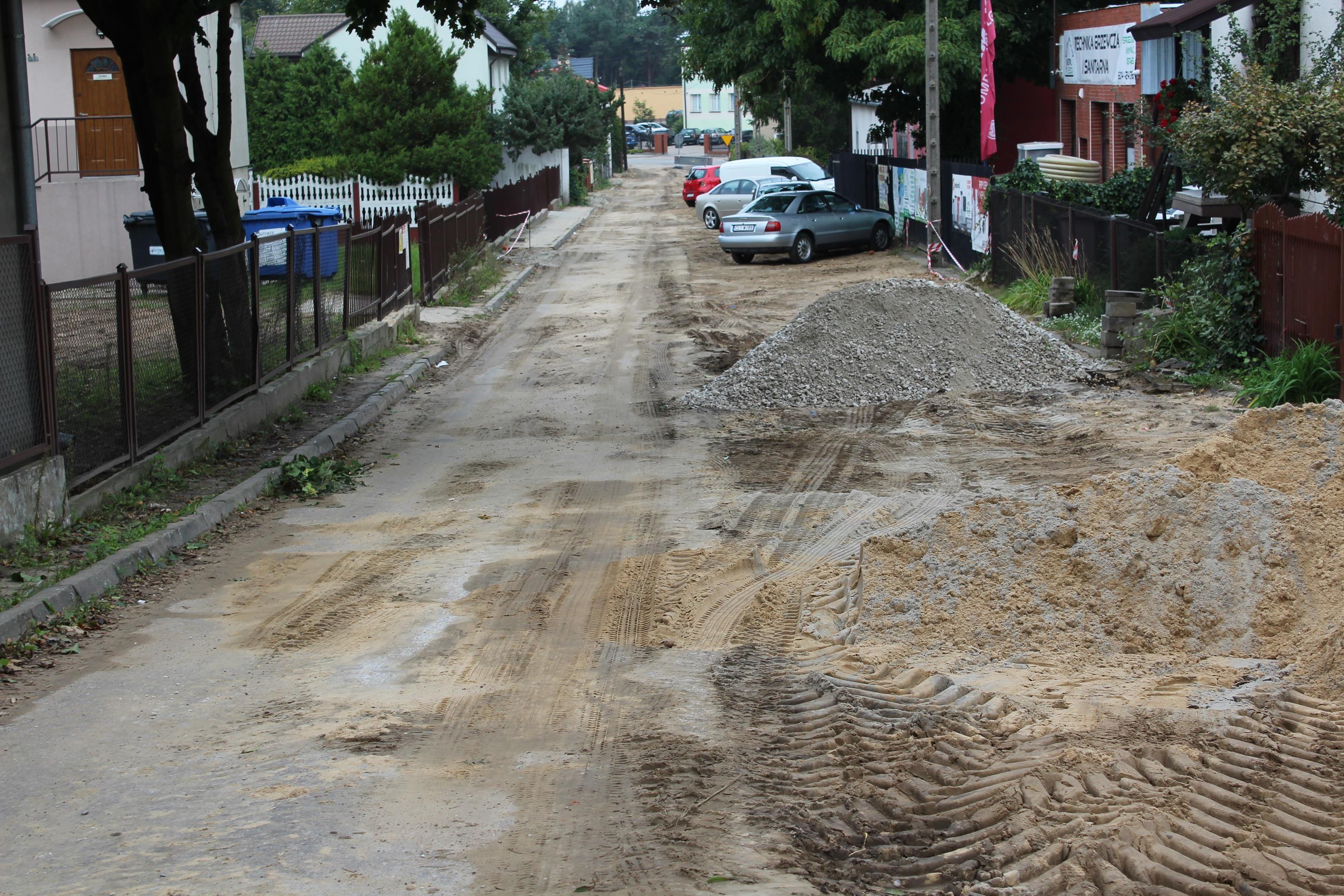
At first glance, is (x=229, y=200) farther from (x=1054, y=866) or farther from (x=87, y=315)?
(x=1054, y=866)

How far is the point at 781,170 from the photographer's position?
40969mm

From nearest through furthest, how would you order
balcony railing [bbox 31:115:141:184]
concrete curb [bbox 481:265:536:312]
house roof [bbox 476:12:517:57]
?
concrete curb [bbox 481:265:536:312]
balcony railing [bbox 31:115:141:184]
house roof [bbox 476:12:517:57]

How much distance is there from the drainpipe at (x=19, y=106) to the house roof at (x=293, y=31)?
36180 mm

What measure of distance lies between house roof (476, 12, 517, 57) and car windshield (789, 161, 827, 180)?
14058mm

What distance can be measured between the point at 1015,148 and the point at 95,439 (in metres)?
30.8

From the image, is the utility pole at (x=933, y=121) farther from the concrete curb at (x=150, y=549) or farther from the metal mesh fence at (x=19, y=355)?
the metal mesh fence at (x=19, y=355)

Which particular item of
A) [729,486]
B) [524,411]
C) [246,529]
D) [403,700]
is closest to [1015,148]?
[524,411]

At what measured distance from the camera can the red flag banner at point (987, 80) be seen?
88.4 ft

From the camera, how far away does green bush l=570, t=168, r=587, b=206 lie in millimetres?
55438

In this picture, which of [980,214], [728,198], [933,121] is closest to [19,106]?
[980,214]

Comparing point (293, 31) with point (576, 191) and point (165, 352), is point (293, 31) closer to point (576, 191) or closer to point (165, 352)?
point (576, 191)

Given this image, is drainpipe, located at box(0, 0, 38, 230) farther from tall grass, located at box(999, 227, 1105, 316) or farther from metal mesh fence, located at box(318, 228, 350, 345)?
tall grass, located at box(999, 227, 1105, 316)

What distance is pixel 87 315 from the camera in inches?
373

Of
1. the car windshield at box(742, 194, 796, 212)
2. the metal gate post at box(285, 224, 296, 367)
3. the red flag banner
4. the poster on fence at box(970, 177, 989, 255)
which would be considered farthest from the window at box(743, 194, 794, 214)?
the metal gate post at box(285, 224, 296, 367)
